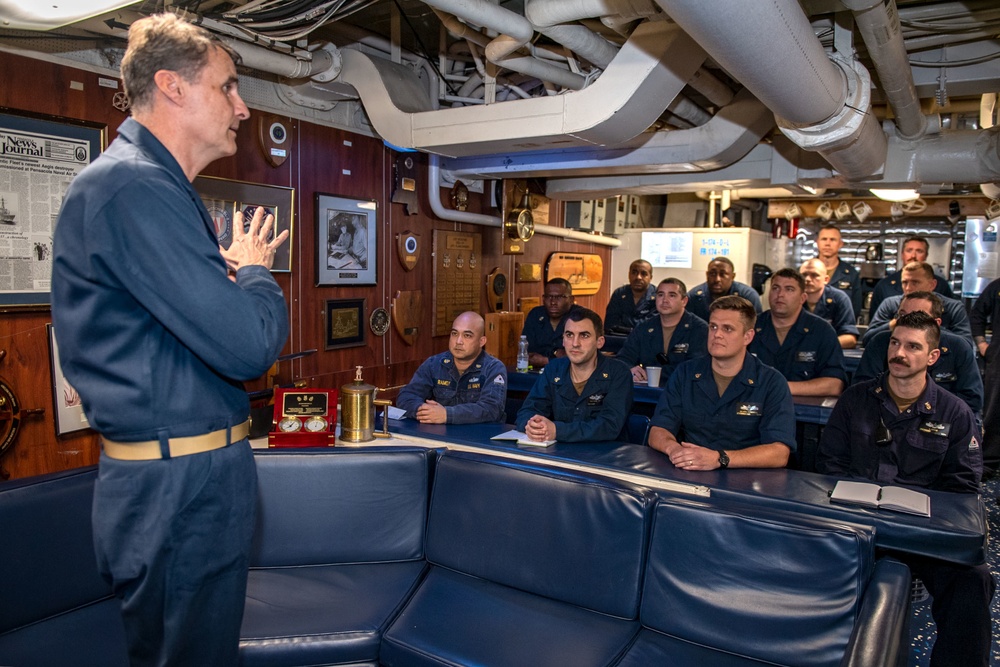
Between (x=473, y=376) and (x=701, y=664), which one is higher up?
(x=473, y=376)

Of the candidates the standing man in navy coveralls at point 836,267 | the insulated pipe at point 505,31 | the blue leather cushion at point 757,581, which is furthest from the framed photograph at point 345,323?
the standing man in navy coveralls at point 836,267

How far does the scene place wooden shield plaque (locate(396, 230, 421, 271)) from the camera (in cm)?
566

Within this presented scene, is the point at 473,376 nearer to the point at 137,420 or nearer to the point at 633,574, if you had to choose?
the point at 633,574

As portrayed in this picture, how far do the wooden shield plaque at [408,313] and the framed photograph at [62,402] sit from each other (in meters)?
2.49

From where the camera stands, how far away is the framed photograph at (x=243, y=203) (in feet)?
13.6

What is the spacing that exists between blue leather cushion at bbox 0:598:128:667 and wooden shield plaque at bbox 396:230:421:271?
3.66 meters

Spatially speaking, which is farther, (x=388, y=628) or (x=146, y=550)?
(x=388, y=628)

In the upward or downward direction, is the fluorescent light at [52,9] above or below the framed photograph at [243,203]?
above

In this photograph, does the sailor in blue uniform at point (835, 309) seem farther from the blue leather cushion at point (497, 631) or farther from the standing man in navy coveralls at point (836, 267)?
the blue leather cushion at point (497, 631)

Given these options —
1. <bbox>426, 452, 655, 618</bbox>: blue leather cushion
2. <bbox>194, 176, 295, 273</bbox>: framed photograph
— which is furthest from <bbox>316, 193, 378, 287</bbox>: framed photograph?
<bbox>426, 452, 655, 618</bbox>: blue leather cushion

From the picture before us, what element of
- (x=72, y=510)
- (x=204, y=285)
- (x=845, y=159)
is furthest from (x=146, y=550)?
(x=845, y=159)

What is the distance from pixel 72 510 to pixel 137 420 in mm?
1443

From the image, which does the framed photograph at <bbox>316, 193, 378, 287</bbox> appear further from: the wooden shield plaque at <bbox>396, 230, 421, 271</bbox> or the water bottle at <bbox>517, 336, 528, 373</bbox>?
the water bottle at <bbox>517, 336, 528, 373</bbox>

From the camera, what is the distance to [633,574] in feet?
7.78
